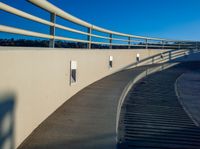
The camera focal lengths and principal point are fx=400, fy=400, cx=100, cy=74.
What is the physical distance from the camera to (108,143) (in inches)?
221

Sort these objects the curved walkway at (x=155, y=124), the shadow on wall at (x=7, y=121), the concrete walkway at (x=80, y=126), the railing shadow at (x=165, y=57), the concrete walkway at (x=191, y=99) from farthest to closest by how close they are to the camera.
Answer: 1. the railing shadow at (x=165, y=57)
2. the concrete walkway at (x=191, y=99)
3. the curved walkway at (x=155, y=124)
4. the concrete walkway at (x=80, y=126)
5. the shadow on wall at (x=7, y=121)

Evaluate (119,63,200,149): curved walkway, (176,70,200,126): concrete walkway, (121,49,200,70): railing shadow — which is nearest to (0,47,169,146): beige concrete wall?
(119,63,200,149): curved walkway

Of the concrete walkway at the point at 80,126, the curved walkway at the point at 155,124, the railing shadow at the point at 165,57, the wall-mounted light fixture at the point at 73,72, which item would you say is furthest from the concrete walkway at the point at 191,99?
the railing shadow at the point at 165,57

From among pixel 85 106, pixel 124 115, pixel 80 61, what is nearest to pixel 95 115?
pixel 85 106

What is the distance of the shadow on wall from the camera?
4500 mm

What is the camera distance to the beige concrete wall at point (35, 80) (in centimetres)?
478

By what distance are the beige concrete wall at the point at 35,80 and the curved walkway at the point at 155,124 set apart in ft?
4.36

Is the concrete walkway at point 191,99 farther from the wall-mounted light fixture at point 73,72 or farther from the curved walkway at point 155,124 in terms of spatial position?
the wall-mounted light fixture at point 73,72

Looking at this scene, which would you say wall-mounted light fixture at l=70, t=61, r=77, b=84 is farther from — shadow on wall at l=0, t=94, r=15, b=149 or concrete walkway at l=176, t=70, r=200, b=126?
shadow on wall at l=0, t=94, r=15, b=149

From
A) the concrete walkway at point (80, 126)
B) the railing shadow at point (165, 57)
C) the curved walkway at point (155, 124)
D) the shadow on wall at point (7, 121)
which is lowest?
the curved walkway at point (155, 124)

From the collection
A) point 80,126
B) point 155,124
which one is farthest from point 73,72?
point 80,126

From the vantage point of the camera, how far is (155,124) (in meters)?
8.13

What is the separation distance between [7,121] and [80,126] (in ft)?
6.67

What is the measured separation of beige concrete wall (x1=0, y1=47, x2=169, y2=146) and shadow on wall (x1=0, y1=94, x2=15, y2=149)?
0.41ft
